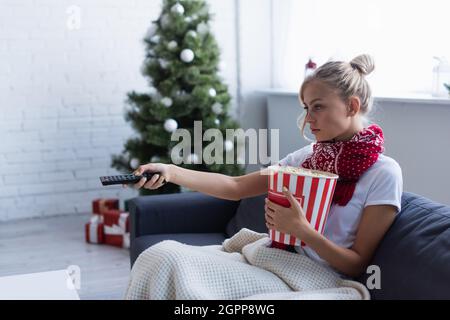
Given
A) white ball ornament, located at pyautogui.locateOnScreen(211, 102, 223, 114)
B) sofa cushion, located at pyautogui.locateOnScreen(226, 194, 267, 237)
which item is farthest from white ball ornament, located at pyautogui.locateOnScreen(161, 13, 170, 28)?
sofa cushion, located at pyautogui.locateOnScreen(226, 194, 267, 237)

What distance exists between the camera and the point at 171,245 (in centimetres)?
137

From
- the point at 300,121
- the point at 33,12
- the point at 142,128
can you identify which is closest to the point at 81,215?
the point at 142,128

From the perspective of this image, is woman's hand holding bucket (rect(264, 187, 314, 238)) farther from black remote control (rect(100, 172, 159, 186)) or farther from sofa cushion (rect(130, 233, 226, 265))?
sofa cushion (rect(130, 233, 226, 265))

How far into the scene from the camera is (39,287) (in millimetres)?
1497

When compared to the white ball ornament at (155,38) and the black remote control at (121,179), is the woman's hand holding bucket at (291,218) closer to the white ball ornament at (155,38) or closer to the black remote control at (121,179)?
the black remote control at (121,179)

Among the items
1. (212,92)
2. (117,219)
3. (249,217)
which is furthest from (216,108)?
(249,217)

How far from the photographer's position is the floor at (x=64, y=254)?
8.64ft

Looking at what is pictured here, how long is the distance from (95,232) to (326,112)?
2135mm

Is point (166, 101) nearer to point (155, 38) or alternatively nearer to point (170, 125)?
point (170, 125)

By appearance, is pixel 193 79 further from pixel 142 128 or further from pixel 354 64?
pixel 354 64

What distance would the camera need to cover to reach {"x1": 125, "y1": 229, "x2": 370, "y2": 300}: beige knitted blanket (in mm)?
1228

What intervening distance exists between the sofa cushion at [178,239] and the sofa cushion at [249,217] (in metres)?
0.07

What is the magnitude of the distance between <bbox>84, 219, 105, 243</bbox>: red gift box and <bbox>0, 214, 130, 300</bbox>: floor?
0.05 m

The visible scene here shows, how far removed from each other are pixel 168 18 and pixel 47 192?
60.5 inches
